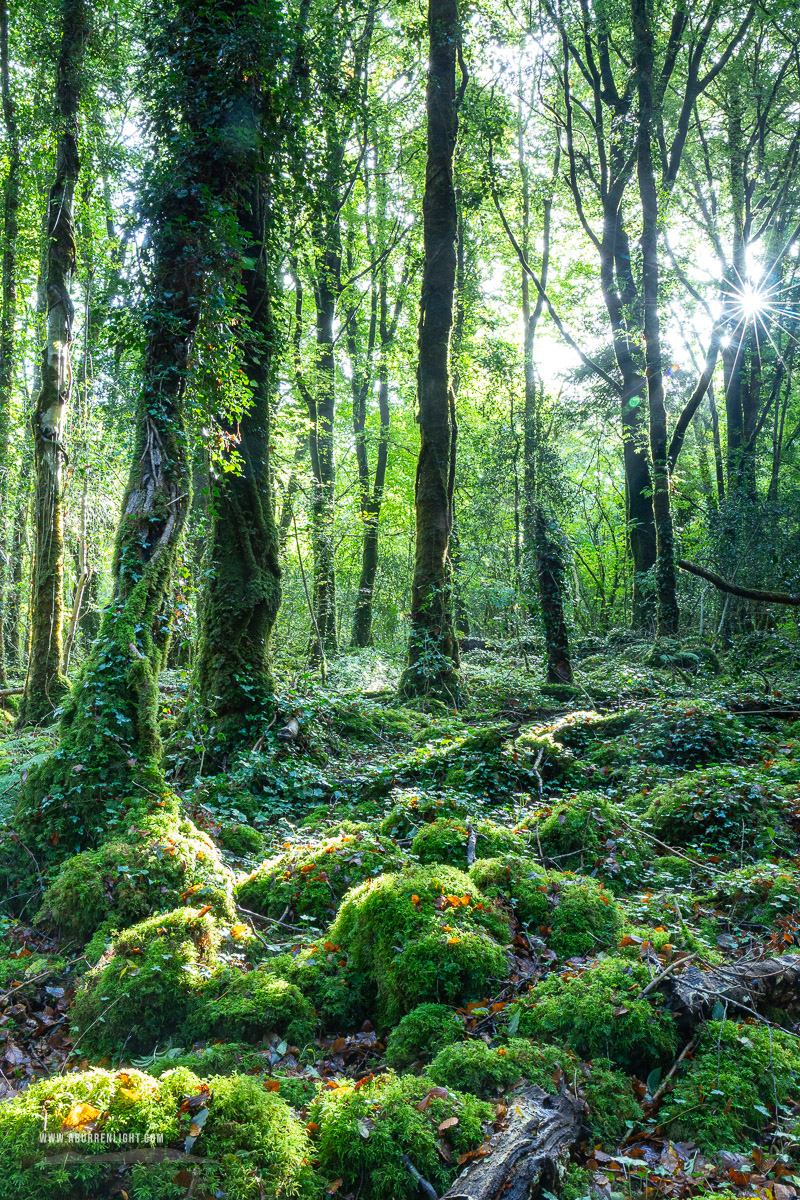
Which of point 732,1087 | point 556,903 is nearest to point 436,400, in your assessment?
point 556,903

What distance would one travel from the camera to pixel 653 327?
45.5ft

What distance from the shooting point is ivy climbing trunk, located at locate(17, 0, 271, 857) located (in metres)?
5.19

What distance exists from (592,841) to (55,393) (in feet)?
30.4

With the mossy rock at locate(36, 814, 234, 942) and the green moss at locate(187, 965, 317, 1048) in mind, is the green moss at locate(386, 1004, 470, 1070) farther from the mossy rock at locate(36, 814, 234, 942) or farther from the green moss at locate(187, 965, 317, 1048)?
the mossy rock at locate(36, 814, 234, 942)

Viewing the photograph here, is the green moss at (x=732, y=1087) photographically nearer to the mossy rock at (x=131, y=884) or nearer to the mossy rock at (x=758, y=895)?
the mossy rock at (x=758, y=895)

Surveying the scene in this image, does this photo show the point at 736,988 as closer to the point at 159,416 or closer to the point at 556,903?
the point at 556,903

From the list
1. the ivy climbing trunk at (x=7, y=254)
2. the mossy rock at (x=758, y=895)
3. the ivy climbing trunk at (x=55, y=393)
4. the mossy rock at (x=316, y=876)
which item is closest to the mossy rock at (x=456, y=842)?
the mossy rock at (x=316, y=876)

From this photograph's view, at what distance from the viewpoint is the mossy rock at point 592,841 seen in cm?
495

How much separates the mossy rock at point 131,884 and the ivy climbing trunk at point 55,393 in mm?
5978

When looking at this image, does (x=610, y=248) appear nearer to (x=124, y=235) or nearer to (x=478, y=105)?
(x=478, y=105)

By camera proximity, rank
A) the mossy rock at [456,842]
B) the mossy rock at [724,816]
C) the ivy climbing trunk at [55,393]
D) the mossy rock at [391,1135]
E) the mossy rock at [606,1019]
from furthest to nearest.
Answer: the ivy climbing trunk at [55,393]
the mossy rock at [724,816]
the mossy rock at [456,842]
the mossy rock at [606,1019]
the mossy rock at [391,1135]

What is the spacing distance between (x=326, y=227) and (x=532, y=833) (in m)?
9.48

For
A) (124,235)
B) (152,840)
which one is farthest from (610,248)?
(152,840)

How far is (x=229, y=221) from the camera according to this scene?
22.2 feet
